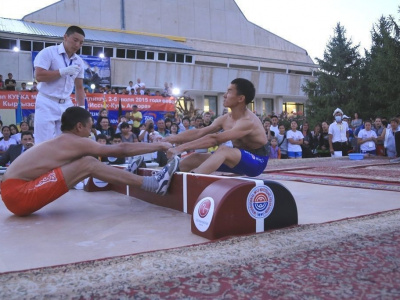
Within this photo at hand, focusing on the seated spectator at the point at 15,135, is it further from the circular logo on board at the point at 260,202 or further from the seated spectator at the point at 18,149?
the circular logo on board at the point at 260,202

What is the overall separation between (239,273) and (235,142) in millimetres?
2443

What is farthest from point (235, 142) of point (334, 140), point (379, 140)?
point (379, 140)

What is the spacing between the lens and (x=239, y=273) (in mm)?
1793

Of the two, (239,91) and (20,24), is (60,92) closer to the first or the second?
(239,91)

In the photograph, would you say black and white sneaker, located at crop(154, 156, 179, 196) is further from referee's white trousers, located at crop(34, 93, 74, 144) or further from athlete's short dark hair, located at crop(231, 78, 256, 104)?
referee's white trousers, located at crop(34, 93, 74, 144)

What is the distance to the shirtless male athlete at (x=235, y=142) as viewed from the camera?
363 centimetres

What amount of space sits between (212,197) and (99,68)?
20.5 m

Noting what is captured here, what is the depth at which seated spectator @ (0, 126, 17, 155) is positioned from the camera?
8.65 meters

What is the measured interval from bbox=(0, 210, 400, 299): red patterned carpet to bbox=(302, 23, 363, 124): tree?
2514 cm

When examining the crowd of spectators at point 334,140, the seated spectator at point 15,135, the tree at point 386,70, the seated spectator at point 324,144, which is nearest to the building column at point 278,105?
the tree at point 386,70

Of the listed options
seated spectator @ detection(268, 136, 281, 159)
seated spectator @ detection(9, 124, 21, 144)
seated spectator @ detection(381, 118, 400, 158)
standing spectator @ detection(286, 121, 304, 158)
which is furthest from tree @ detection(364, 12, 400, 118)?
seated spectator @ detection(9, 124, 21, 144)

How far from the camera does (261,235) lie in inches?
98.8

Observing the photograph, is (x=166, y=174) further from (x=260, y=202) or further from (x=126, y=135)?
(x=126, y=135)

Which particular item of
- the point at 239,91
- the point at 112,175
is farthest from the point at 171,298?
the point at 239,91
